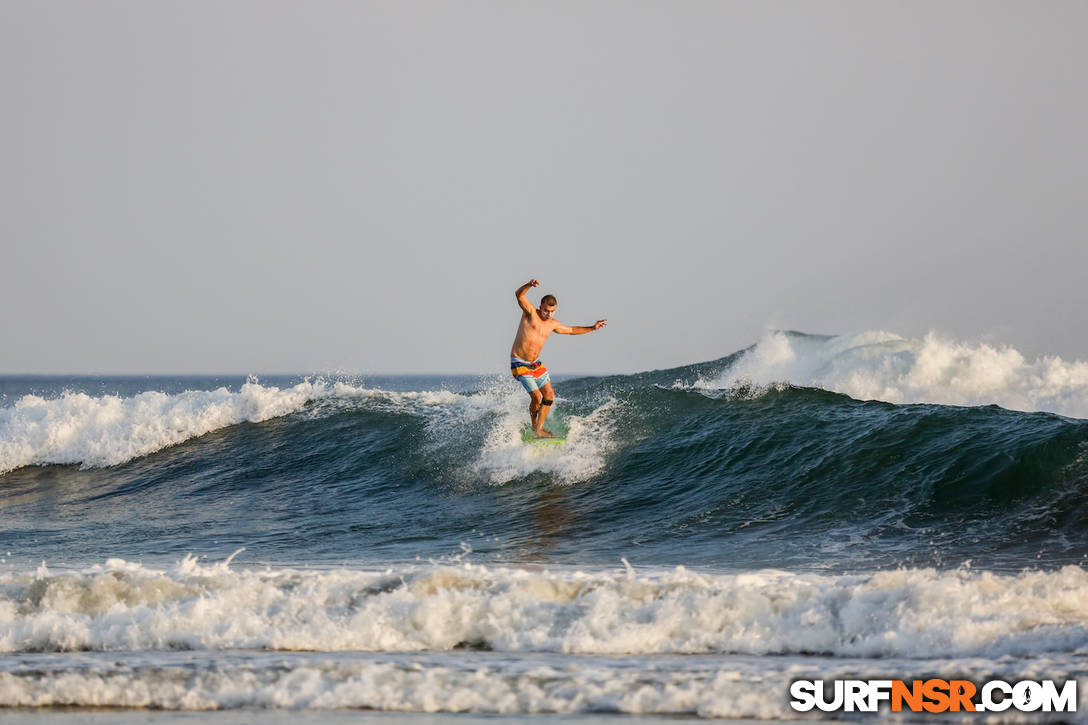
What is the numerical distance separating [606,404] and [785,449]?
342 centimetres

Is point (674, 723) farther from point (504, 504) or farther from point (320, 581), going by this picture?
point (504, 504)

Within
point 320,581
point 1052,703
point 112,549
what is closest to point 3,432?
point 112,549

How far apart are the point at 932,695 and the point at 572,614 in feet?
7.63

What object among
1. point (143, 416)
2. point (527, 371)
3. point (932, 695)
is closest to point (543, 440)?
point (527, 371)

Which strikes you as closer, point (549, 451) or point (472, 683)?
point (472, 683)

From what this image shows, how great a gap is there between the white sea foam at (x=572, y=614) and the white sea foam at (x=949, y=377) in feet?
28.5

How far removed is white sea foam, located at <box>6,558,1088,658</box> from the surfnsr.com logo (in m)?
0.57

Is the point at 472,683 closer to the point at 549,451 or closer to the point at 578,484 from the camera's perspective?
the point at 578,484

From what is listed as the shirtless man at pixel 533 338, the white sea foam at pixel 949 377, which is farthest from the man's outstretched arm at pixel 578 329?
the white sea foam at pixel 949 377

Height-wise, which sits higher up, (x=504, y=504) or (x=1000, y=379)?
(x=1000, y=379)

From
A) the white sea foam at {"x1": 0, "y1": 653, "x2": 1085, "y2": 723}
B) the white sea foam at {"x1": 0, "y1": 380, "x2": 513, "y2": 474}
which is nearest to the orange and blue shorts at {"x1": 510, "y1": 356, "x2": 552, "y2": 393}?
the white sea foam at {"x1": 0, "y1": 380, "x2": 513, "y2": 474}

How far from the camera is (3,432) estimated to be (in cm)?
1825

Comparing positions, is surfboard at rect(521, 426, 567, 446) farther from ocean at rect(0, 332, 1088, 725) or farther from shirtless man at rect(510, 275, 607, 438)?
shirtless man at rect(510, 275, 607, 438)

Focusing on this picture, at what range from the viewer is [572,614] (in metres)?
6.58
